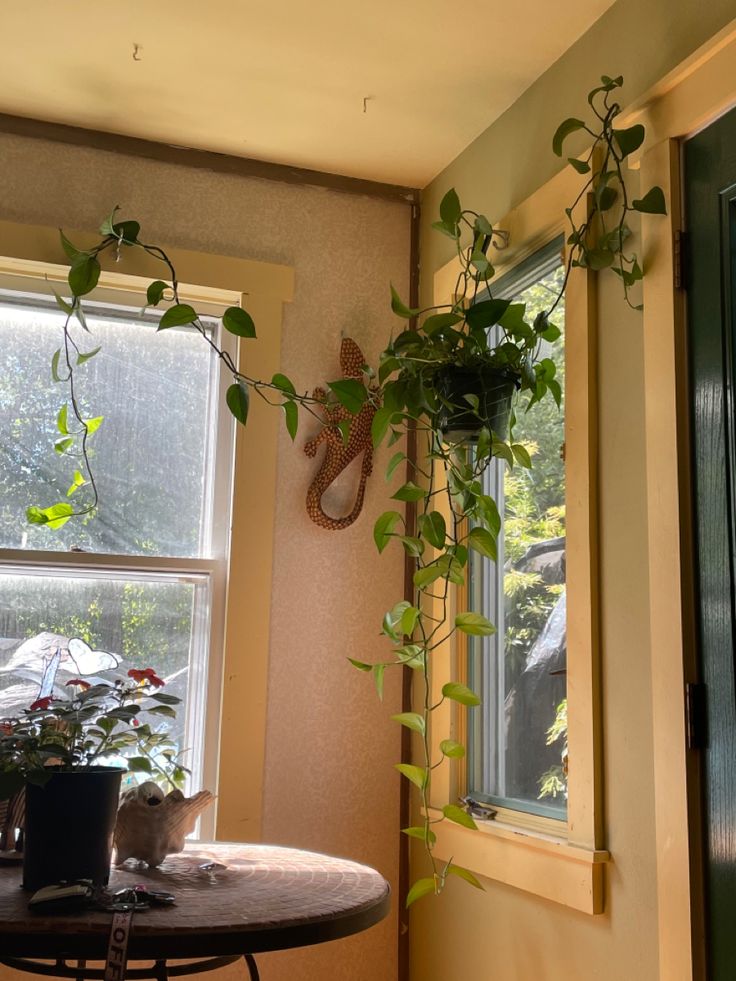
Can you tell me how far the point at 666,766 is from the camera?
1.85m

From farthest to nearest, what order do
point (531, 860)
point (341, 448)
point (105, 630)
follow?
point (341, 448)
point (105, 630)
point (531, 860)

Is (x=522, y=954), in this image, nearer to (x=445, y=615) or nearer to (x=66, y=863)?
(x=445, y=615)

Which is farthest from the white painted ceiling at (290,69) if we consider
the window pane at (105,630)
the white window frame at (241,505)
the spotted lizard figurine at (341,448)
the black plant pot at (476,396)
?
the window pane at (105,630)

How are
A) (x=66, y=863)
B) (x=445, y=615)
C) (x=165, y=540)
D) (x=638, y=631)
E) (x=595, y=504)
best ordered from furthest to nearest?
(x=165, y=540) < (x=445, y=615) < (x=595, y=504) < (x=638, y=631) < (x=66, y=863)

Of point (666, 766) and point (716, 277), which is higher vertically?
point (716, 277)

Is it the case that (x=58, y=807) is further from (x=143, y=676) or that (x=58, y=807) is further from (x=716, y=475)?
(x=716, y=475)

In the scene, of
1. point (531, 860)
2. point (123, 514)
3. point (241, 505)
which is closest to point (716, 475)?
point (531, 860)

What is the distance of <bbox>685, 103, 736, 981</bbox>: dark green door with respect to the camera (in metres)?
1.74

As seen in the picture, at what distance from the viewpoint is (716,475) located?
5.97 ft

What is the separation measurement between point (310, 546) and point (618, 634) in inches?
41.7

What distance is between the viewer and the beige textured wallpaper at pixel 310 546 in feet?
9.03

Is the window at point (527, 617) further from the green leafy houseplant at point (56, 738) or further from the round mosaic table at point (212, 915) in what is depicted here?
the green leafy houseplant at point (56, 738)

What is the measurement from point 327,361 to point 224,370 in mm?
293

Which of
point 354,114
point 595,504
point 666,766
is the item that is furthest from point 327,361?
point 666,766
